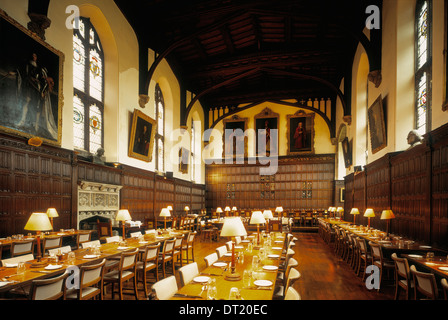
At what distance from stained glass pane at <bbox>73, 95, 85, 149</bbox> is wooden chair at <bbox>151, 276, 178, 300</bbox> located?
24.8ft

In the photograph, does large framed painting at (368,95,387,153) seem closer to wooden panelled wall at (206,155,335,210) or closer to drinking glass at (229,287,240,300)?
drinking glass at (229,287,240,300)

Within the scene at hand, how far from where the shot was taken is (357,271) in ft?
23.1

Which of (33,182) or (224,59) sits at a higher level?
(224,59)

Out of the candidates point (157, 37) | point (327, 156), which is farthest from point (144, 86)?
point (327, 156)

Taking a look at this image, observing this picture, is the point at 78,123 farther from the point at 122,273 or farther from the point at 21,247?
the point at 122,273

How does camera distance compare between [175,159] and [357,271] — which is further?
[175,159]

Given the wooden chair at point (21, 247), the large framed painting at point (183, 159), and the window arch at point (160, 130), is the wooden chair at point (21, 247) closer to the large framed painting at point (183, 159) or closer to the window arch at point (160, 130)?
the window arch at point (160, 130)

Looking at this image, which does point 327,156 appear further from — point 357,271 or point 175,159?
point 357,271

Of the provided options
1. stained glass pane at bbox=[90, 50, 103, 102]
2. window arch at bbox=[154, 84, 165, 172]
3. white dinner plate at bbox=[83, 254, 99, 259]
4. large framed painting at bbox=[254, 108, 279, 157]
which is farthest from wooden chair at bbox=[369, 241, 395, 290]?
large framed painting at bbox=[254, 108, 279, 157]

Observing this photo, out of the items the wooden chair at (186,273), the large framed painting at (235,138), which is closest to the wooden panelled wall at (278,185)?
the large framed painting at (235,138)

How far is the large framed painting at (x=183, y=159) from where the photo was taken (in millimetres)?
16359

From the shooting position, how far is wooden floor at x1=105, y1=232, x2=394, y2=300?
550cm
